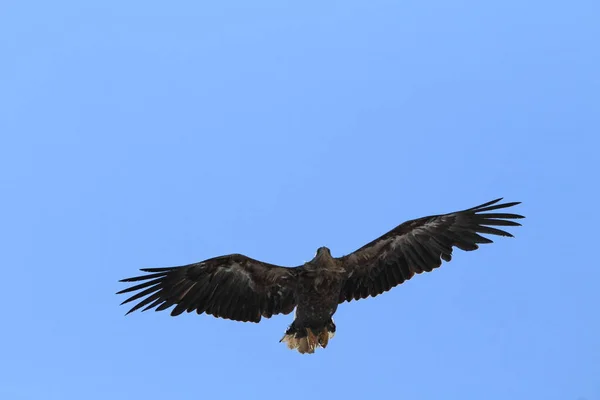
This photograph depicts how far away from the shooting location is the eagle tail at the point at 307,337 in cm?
1574

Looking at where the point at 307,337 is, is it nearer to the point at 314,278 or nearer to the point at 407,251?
the point at 314,278

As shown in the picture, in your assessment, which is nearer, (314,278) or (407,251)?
(314,278)

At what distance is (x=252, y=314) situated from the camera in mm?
15844

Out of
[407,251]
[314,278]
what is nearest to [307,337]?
[314,278]

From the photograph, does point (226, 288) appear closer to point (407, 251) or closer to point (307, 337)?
point (307, 337)

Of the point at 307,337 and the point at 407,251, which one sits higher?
the point at 407,251

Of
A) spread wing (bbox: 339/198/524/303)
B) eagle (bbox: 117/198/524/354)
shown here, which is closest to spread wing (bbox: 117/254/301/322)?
eagle (bbox: 117/198/524/354)

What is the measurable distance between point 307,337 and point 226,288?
5.60 feet

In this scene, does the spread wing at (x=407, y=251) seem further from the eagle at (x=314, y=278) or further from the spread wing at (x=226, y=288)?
the spread wing at (x=226, y=288)

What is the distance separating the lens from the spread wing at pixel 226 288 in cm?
1548

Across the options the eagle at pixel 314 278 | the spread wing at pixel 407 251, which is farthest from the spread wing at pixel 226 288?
the spread wing at pixel 407 251

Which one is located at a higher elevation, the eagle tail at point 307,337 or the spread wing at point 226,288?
the spread wing at point 226,288

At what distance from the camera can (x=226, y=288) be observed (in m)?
15.7

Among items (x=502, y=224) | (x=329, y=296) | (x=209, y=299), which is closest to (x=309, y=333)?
(x=329, y=296)
